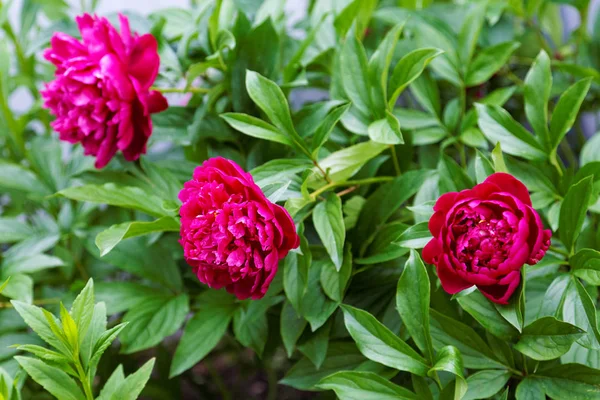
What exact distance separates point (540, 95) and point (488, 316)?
0.21 meters

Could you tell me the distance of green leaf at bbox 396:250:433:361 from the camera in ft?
1.56

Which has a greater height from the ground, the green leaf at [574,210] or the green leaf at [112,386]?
the green leaf at [574,210]

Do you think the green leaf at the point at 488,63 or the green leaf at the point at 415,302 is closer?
the green leaf at the point at 415,302

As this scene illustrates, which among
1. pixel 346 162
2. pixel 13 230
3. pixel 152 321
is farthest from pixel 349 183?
pixel 13 230

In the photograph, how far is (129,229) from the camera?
54 centimetres

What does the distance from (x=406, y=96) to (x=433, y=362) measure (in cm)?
44

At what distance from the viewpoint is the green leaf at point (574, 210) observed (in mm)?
489

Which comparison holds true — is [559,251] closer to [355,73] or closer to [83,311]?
[355,73]

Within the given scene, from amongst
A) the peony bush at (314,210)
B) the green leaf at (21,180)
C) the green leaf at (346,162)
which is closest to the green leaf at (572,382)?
the peony bush at (314,210)

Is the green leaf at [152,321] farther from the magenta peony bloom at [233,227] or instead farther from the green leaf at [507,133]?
the green leaf at [507,133]

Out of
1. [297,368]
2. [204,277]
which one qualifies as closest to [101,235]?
[204,277]

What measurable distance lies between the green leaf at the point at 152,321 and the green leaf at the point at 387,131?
256 mm

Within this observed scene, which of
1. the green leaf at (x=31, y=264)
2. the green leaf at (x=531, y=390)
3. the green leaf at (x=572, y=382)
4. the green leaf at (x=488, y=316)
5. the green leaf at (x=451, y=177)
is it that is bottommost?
the green leaf at (x=31, y=264)

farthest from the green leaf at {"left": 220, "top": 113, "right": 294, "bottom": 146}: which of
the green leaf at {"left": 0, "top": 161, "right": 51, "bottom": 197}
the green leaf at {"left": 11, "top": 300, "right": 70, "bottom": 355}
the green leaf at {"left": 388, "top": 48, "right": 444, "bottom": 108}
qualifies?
the green leaf at {"left": 0, "top": 161, "right": 51, "bottom": 197}
